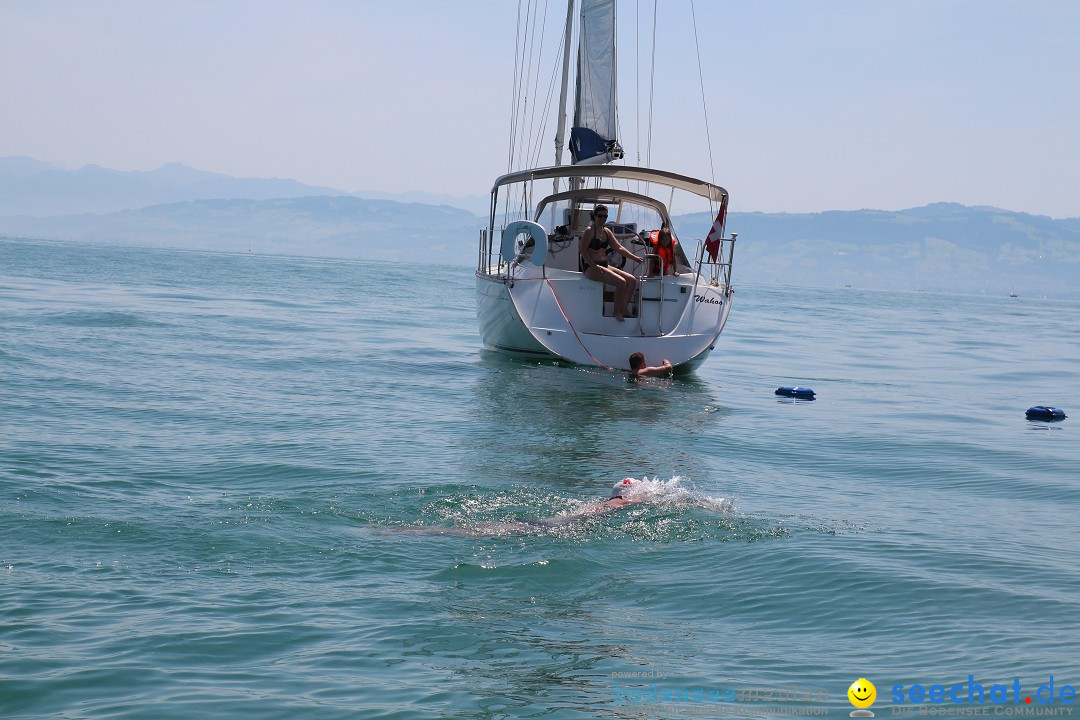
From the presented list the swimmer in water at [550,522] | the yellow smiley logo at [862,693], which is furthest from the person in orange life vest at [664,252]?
the yellow smiley logo at [862,693]

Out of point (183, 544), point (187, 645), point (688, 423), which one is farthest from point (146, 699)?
point (688, 423)

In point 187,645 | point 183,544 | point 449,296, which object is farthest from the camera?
point 449,296

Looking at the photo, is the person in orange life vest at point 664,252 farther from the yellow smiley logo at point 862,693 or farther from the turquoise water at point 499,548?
the yellow smiley logo at point 862,693

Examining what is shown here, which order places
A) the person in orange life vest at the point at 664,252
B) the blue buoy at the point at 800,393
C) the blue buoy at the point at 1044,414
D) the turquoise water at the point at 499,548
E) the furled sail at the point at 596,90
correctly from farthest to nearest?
the furled sail at the point at 596,90
the person in orange life vest at the point at 664,252
the blue buoy at the point at 800,393
the blue buoy at the point at 1044,414
the turquoise water at the point at 499,548

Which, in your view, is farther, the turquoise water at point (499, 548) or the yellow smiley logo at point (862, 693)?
the turquoise water at point (499, 548)

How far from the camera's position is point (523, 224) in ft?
55.0

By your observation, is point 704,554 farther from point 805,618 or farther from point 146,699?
point 146,699

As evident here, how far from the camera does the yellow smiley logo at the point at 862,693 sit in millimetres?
4668

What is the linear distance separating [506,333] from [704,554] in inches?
443

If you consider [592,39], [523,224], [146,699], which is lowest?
[146,699]

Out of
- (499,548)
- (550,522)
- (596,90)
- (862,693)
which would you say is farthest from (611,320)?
(862,693)

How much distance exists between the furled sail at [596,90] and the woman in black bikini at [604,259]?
3.93 meters

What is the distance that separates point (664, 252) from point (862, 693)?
12733 mm

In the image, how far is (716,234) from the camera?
16969 millimetres
